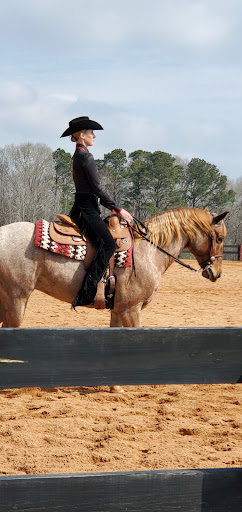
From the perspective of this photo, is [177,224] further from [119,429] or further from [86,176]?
[119,429]

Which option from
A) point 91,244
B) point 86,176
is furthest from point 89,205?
point 91,244

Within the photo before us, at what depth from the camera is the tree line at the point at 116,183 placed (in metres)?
49.5

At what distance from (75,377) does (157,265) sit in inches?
174

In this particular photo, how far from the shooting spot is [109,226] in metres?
6.67

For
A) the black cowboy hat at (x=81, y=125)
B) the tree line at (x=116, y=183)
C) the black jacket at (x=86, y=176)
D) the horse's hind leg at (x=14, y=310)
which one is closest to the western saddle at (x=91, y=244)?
the black jacket at (x=86, y=176)

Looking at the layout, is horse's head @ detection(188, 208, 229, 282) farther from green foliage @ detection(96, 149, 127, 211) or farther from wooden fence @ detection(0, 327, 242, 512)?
green foliage @ detection(96, 149, 127, 211)

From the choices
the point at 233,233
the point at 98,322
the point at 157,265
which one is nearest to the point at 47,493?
the point at 157,265

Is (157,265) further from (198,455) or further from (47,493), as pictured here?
(47,493)

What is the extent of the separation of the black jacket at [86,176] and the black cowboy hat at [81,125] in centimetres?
18

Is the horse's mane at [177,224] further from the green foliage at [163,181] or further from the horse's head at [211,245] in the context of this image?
the green foliage at [163,181]

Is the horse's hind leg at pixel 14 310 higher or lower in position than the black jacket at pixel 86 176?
lower

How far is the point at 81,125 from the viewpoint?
21.2 feet

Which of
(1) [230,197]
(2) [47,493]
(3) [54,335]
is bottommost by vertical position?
(2) [47,493]

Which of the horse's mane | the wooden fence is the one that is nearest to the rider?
the horse's mane
